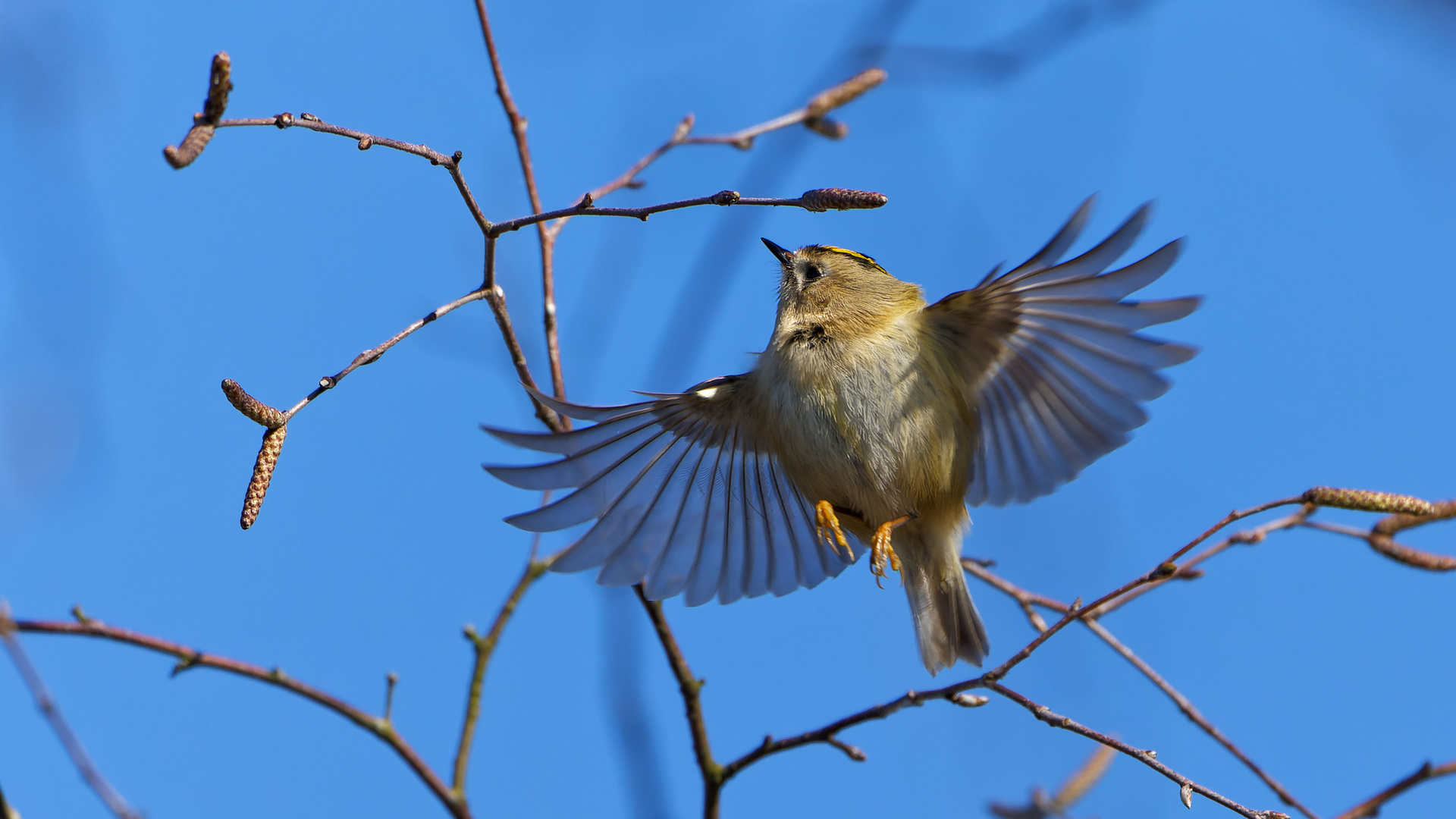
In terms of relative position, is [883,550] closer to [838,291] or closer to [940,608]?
[940,608]

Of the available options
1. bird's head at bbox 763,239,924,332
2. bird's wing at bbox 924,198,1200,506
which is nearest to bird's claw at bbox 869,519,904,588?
bird's wing at bbox 924,198,1200,506

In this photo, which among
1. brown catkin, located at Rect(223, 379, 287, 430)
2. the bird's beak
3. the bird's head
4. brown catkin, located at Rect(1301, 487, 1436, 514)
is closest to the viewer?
brown catkin, located at Rect(223, 379, 287, 430)

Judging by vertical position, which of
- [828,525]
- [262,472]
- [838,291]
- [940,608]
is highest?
[838,291]

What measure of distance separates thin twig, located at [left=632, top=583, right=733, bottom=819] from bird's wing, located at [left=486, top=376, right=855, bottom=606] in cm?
38

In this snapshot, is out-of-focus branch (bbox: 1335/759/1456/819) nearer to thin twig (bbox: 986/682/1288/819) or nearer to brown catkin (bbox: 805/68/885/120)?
thin twig (bbox: 986/682/1288/819)

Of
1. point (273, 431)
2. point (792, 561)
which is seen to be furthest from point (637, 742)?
point (273, 431)

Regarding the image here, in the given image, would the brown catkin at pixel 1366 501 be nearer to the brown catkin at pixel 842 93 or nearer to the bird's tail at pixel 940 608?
the bird's tail at pixel 940 608

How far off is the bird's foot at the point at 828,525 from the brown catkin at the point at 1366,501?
106 cm

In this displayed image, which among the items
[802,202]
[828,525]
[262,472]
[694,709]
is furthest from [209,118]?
[828,525]

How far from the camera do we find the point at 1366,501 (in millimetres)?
1761

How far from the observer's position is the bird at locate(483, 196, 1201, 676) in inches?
97.8

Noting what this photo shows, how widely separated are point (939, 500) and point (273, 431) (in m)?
1.61

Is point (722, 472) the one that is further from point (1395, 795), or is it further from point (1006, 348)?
point (1395, 795)

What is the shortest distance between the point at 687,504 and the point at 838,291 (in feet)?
2.25
